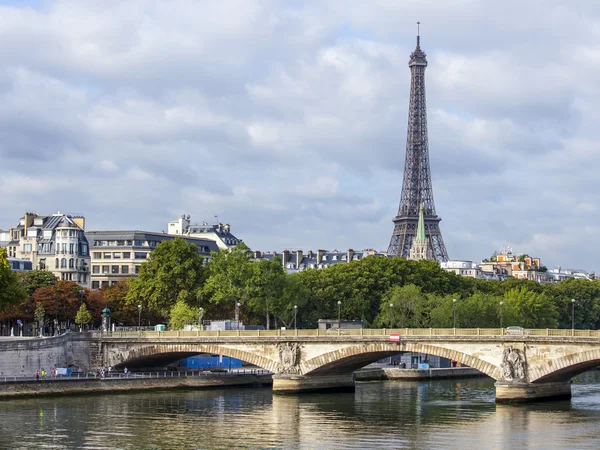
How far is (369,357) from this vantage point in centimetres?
8856

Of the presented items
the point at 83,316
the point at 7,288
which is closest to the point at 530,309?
the point at 83,316

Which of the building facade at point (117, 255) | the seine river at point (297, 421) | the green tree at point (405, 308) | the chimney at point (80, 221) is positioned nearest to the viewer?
Result: the seine river at point (297, 421)

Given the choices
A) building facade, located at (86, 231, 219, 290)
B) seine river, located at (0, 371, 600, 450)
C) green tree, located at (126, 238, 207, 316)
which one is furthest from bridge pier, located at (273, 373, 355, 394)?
building facade, located at (86, 231, 219, 290)

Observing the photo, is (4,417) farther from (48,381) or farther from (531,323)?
(531,323)

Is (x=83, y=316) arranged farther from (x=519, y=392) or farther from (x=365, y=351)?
(x=519, y=392)

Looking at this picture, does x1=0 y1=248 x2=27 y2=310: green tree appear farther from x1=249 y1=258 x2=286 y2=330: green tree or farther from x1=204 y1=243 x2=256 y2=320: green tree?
x1=249 y1=258 x2=286 y2=330: green tree

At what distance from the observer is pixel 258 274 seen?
383ft

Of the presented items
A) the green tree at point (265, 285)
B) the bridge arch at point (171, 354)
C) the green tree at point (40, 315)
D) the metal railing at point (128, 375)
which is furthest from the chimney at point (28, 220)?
the bridge arch at point (171, 354)

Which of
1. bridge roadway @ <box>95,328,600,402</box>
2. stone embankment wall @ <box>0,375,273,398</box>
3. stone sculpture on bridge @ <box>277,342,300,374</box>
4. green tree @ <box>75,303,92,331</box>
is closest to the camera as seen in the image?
bridge roadway @ <box>95,328,600,402</box>

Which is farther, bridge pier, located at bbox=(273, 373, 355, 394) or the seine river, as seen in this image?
bridge pier, located at bbox=(273, 373, 355, 394)

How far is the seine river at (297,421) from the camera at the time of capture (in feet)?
192

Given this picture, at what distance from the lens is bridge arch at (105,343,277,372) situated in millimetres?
90062

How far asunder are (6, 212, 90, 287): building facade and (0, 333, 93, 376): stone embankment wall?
5421 cm

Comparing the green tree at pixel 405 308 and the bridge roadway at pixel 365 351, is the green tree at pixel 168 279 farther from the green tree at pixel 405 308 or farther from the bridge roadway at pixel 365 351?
the green tree at pixel 405 308
